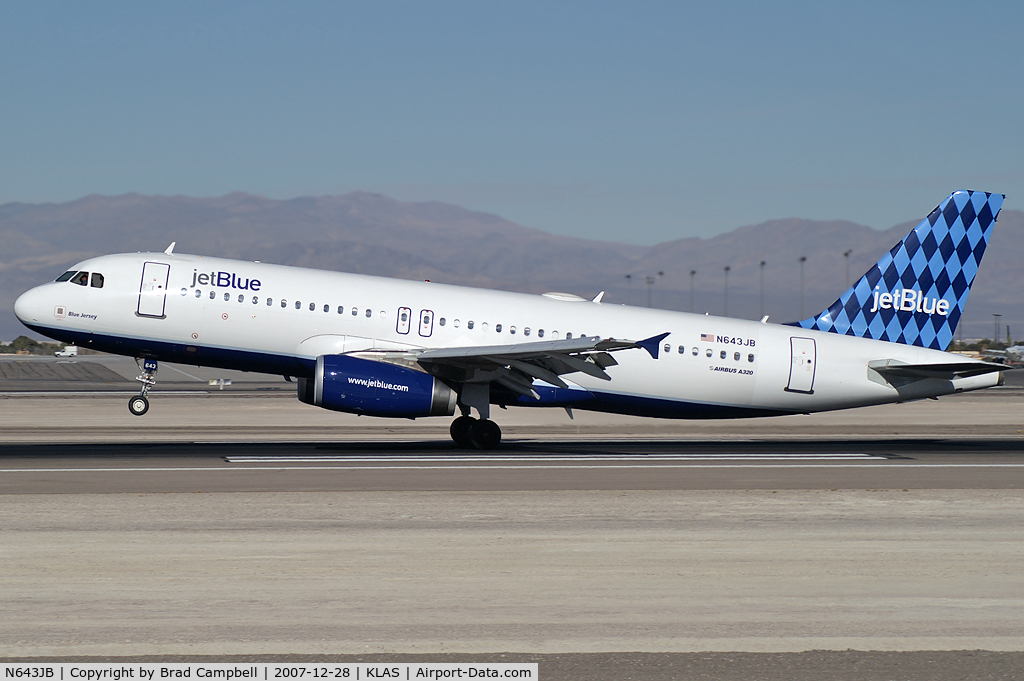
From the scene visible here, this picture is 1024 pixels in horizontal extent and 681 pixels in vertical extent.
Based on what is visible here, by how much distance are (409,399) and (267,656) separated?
1633 cm

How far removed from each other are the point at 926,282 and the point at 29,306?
85.3 feet

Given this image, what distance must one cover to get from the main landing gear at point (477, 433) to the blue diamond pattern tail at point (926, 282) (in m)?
10.4

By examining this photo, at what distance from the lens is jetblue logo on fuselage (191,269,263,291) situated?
26656mm

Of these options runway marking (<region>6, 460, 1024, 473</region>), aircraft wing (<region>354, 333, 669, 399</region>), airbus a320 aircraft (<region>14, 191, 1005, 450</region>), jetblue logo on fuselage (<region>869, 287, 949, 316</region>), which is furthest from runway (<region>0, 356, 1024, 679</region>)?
jetblue logo on fuselage (<region>869, 287, 949, 316</region>)

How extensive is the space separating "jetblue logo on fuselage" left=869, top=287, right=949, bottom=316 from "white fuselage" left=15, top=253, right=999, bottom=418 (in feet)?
6.62

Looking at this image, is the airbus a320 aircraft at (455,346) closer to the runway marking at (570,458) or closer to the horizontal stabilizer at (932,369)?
the horizontal stabilizer at (932,369)

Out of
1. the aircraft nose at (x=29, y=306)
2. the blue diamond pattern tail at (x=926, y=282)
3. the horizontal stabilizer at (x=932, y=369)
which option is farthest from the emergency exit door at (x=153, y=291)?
the horizontal stabilizer at (x=932, y=369)

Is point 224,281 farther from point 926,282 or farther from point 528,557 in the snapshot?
point 926,282

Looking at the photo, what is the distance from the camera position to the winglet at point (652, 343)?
24.6 metres

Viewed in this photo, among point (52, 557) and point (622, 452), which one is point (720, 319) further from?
point (52, 557)

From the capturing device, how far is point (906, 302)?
3138 cm

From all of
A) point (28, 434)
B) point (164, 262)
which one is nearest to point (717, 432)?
point (164, 262)

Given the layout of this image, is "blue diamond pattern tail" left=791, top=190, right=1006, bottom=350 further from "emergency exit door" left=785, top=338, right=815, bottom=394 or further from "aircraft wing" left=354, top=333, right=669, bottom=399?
"aircraft wing" left=354, top=333, right=669, bottom=399

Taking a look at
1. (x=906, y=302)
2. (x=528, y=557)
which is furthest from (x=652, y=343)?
(x=528, y=557)
